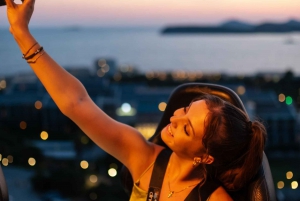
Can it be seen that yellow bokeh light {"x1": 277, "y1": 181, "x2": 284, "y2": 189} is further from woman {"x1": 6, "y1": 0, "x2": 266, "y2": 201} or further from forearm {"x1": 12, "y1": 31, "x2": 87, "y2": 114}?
forearm {"x1": 12, "y1": 31, "x2": 87, "y2": 114}

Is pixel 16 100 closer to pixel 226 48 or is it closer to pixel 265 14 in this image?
pixel 226 48

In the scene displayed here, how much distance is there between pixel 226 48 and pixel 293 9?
5.99ft

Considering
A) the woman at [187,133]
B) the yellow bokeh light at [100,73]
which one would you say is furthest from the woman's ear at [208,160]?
the yellow bokeh light at [100,73]

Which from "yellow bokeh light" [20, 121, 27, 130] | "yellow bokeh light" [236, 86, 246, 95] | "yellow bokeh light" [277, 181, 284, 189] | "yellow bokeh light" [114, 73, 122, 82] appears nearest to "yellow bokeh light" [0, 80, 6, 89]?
"yellow bokeh light" [20, 121, 27, 130]

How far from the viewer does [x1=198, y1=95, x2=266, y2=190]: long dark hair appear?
1261 millimetres

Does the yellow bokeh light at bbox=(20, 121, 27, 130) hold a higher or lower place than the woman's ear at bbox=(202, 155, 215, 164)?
lower

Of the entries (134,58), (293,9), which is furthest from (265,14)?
(134,58)

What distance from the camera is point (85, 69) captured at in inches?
219

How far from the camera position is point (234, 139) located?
1258mm

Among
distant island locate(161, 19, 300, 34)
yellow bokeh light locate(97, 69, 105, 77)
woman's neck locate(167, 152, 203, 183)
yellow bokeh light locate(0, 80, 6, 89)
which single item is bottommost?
yellow bokeh light locate(97, 69, 105, 77)

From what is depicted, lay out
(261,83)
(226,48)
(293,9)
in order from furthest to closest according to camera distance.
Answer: (261,83) < (226,48) < (293,9)

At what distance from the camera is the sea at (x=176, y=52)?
13.9ft

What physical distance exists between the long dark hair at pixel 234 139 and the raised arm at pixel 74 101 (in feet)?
0.73

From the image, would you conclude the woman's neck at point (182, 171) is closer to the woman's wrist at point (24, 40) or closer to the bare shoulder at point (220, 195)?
the bare shoulder at point (220, 195)
